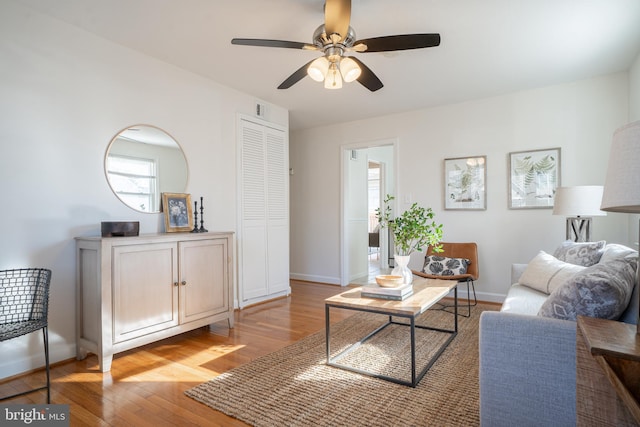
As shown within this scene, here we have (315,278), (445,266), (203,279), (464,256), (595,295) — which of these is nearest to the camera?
(595,295)

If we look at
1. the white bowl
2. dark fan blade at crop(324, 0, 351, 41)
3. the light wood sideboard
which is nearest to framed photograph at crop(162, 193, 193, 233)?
the light wood sideboard

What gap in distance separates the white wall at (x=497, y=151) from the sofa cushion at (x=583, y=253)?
1192mm

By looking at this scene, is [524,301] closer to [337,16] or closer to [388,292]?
[388,292]

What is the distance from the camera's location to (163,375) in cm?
228

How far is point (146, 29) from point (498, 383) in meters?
3.26

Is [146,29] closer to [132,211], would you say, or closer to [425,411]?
[132,211]

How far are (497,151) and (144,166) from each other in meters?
3.88

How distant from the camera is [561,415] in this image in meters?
1.37

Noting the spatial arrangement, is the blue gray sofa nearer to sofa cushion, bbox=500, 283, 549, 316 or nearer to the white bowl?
sofa cushion, bbox=500, 283, 549, 316

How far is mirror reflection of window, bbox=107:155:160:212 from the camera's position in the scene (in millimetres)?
2844

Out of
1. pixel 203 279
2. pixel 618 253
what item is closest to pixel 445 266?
pixel 618 253

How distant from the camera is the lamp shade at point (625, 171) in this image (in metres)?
0.92

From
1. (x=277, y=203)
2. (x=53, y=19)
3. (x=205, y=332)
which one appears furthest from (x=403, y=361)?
(x=53, y=19)

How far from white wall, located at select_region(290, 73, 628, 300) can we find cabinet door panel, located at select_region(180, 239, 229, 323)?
2444 mm
